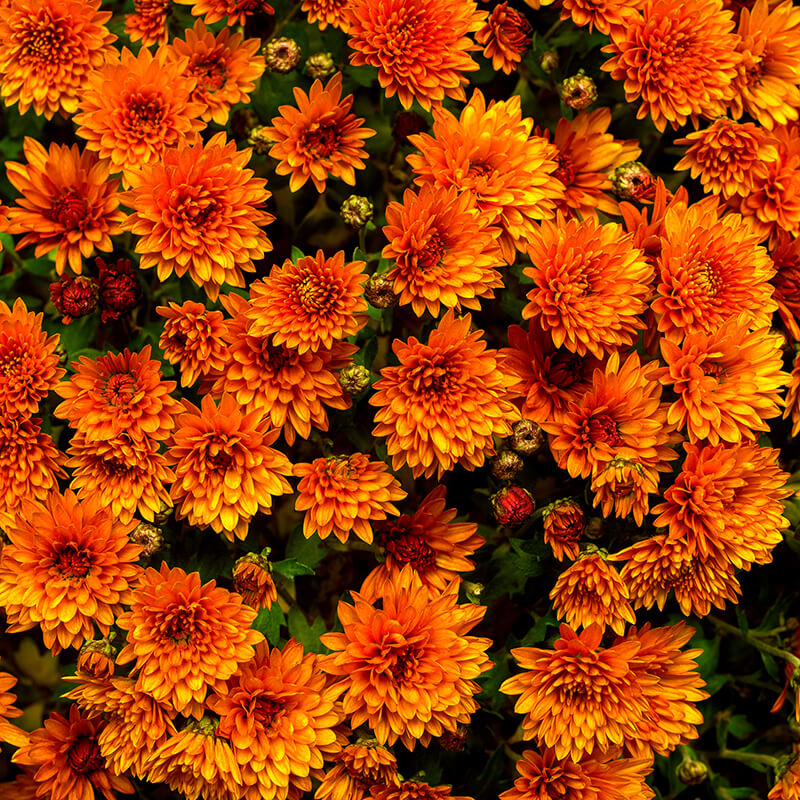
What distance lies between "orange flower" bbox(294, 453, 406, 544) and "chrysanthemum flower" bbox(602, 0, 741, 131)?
2.35ft

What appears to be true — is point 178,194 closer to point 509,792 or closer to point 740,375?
point 740,375

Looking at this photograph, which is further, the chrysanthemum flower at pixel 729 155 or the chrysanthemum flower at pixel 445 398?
the chrysanthemum flower at pixel 729 155

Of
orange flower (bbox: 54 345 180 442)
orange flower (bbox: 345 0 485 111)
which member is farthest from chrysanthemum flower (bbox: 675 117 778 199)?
orange flower (bbox: 54 345 180 442)

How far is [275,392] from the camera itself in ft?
3.90

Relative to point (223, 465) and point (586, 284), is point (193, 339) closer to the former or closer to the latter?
point (223, 465)

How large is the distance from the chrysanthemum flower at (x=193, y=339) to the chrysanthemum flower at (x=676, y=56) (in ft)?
2.42

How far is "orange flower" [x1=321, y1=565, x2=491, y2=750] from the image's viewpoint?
1.13 metres

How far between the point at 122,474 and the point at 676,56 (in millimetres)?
1063

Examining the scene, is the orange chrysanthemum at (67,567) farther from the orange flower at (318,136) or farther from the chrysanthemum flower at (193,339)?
the orange flower at (318,136)

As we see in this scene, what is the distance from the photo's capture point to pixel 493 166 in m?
1.25

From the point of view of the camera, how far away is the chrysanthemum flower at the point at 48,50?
1.30m

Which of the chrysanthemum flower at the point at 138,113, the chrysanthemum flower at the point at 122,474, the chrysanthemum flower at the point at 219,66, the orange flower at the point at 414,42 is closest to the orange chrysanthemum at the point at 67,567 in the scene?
the chrysanthemum flower at the point at 122,474

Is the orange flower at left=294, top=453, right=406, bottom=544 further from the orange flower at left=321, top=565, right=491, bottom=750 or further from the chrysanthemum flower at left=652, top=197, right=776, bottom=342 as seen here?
the chrysanthemum flower at left=652, top=197, right=776, bottom=342

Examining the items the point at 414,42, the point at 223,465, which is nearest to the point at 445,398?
the point at 223,465
